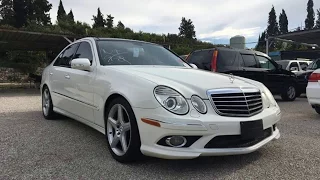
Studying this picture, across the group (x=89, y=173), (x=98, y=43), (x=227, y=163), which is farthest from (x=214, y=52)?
(x=89, y=173)

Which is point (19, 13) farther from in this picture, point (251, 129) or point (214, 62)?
point (251, 129)

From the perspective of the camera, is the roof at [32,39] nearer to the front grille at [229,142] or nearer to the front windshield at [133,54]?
the front windshield at [133,54]

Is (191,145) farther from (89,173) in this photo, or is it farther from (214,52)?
(214,52)

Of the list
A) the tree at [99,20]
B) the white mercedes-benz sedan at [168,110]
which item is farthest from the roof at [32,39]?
the tree at [99,20]

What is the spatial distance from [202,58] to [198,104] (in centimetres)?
507

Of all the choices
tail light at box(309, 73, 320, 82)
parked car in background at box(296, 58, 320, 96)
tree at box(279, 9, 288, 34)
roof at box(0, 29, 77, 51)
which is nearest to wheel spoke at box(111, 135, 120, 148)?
tail light at box(309, 73, 320, 82)

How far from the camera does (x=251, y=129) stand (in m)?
3.17

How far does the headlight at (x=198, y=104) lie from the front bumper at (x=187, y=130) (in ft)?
0.18

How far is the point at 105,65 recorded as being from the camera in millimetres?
4062

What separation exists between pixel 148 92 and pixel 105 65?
1.17 m

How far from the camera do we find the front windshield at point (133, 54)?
4.27 m

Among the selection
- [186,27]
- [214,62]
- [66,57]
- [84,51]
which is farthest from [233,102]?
[186,27]

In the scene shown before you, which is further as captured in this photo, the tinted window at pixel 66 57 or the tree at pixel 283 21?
the tree at pixel 283 21

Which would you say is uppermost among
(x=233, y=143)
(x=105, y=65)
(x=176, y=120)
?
(x=105, y=65)
